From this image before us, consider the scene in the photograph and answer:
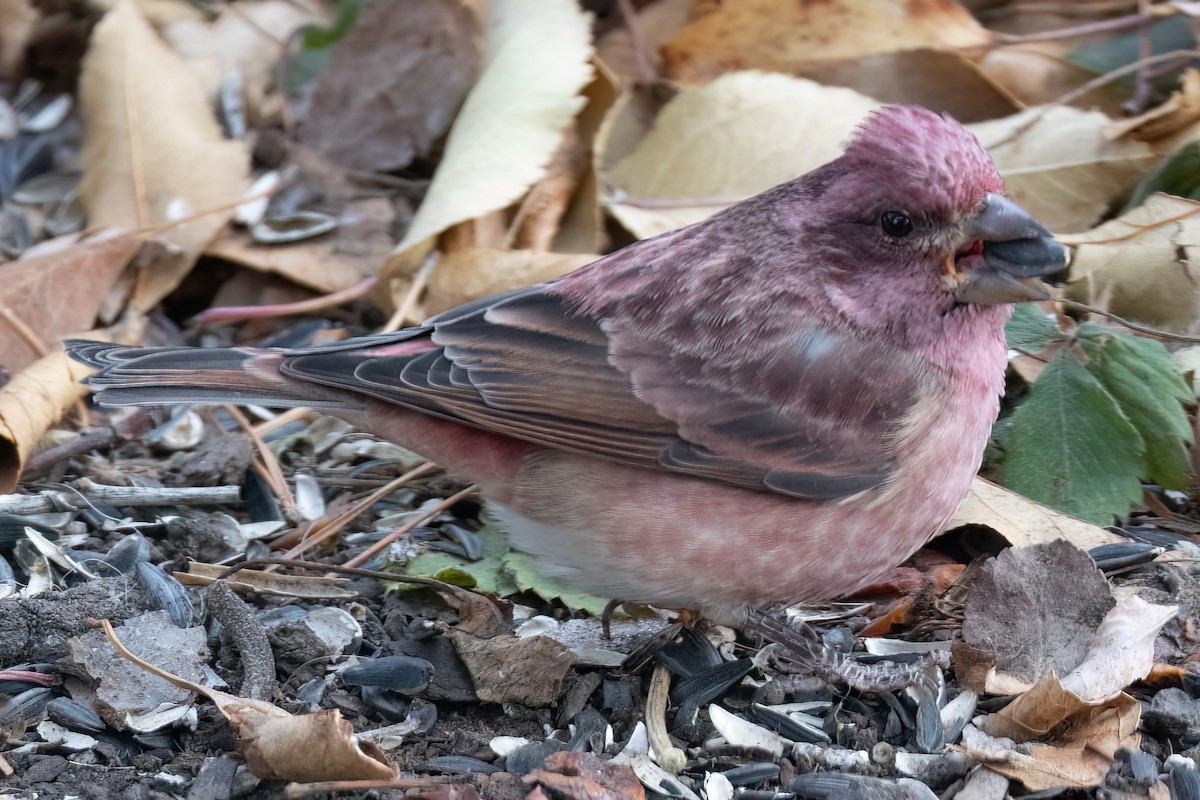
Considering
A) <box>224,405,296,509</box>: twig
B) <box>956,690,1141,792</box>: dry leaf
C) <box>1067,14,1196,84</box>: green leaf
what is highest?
<box>1067,14,1196,84</box>: green leaf

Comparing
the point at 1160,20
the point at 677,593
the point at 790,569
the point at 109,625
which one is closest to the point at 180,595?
the point at 109,625

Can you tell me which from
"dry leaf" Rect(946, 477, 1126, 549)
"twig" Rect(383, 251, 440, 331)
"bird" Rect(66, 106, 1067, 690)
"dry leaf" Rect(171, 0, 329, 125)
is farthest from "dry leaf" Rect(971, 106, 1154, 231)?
"dry leaf" Rect(171, 0, 329, 125)

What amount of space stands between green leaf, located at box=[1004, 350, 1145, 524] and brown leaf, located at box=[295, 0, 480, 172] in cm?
298

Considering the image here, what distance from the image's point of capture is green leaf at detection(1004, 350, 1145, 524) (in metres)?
3.86

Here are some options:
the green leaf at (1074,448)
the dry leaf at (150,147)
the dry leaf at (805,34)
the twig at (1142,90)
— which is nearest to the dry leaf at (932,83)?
the dry leaf at (805,34)

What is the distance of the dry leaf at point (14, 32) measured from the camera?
638 cm

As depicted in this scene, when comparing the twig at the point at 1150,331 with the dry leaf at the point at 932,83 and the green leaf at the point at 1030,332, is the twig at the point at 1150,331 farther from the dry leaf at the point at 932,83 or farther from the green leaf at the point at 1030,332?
the dry leaf at the point at 932,83

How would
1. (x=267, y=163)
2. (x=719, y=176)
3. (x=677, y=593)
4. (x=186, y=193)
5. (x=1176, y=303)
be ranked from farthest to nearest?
(x=267, y=163), (x=186, y=193), (x=719, y=176), (x=1176, y=303), (x=677, y=593)

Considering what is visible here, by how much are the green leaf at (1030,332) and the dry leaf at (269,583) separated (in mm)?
2116

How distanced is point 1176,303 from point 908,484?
147 centimetres

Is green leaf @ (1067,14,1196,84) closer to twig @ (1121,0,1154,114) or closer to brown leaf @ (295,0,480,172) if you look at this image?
twig @ (1121,0,1154,114)

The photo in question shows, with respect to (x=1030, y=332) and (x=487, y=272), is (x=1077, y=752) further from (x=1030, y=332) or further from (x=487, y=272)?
(x=487, y=272)

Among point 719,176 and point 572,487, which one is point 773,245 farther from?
point 719,176

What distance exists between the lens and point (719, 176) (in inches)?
204
